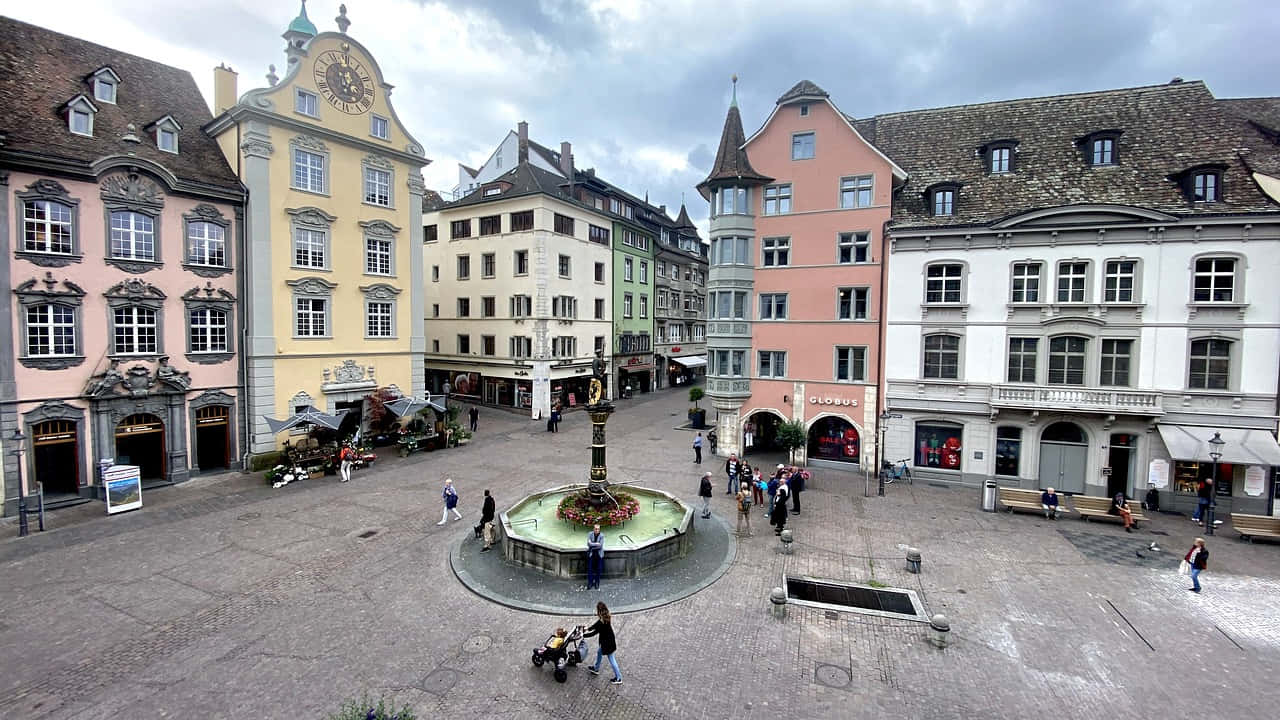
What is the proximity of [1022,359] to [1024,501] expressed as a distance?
250 inches

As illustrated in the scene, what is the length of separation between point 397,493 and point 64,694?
1256 cm

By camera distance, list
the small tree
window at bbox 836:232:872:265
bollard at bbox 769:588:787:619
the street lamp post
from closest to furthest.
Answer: bollard at bbox 769:588:787:619, the street lamp post, window at bbox 836:232:872:265, the small tree

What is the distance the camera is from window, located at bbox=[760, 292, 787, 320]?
28.1 m

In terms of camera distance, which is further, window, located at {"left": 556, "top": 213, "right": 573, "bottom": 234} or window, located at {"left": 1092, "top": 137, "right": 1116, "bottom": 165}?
window, located at {"left": 556, "top": 213, "right": 573, "bottom": 234}

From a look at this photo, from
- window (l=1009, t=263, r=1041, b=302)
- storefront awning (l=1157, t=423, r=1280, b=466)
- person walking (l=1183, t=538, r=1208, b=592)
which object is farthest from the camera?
window (l=1009, t=263, r=1041, b=302)

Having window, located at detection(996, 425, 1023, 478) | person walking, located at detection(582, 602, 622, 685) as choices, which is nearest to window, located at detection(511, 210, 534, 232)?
window, located at detection(996, 425, 1023, 478)

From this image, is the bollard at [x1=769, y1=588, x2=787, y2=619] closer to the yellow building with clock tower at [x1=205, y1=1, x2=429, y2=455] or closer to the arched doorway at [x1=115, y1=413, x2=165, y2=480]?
the yellow building with clock tower at [x1=205, y1=1, x2=429, y2=455]

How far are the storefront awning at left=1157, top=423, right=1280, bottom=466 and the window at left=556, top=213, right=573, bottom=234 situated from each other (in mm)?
36425

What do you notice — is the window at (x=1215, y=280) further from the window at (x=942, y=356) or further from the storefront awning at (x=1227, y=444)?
the window at (x=942, y=356)

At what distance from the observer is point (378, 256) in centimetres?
3097

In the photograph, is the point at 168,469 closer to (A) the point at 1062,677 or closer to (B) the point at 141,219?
(B) the point at 141,219

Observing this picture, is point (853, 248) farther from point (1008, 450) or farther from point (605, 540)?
point (605, 540)

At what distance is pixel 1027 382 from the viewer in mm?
23453

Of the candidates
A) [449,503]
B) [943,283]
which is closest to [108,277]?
[449,503]
